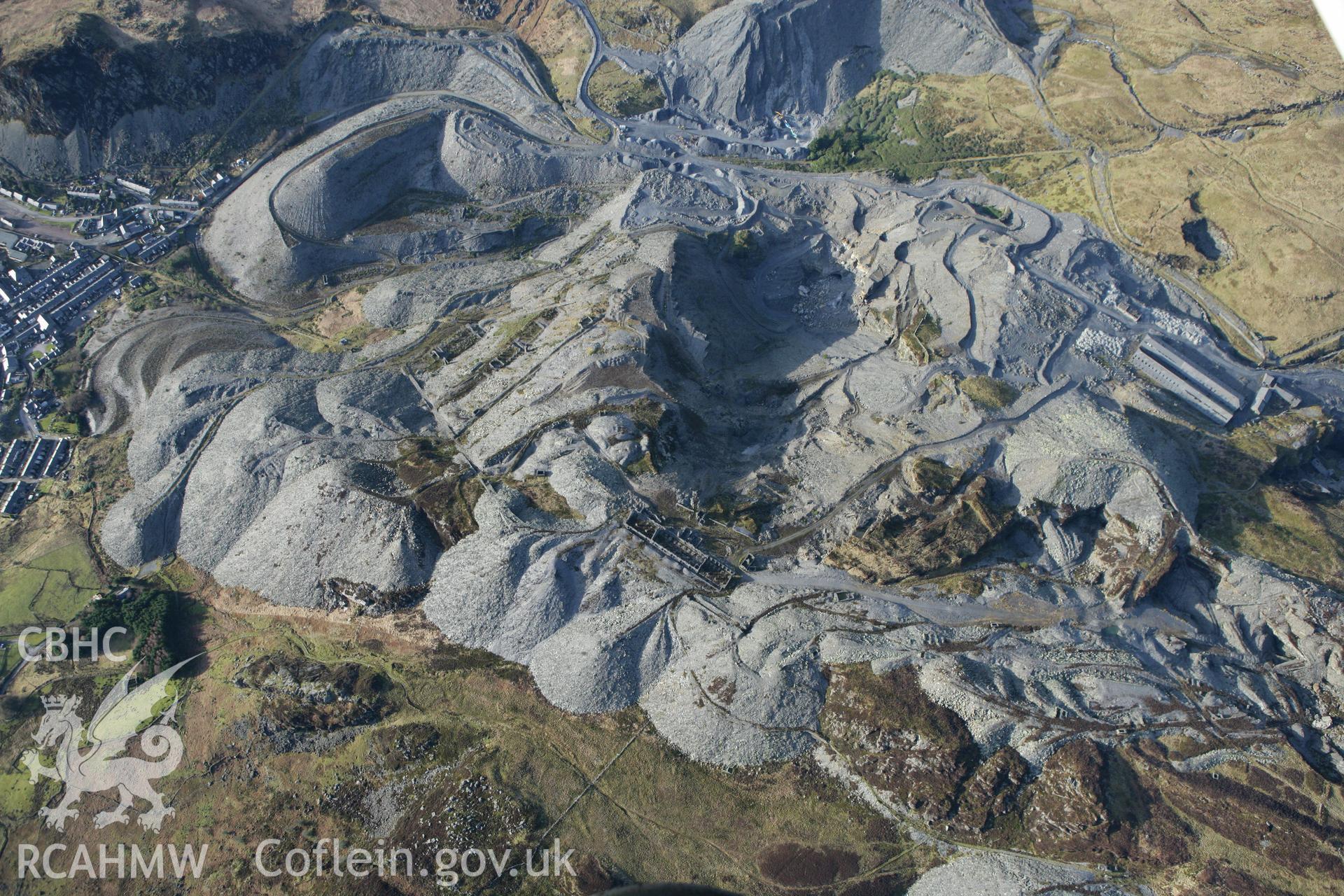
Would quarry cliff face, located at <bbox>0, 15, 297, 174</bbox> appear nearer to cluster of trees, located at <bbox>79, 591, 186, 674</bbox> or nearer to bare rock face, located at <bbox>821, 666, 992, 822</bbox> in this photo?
cluster of trees, located at <bbox>79, 591, 186, 674</bbox>

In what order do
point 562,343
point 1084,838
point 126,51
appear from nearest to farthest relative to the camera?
point 1084,838 < point 562,343 < point 126,51

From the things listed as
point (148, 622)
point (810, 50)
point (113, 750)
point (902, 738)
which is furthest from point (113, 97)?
point (902, 738)

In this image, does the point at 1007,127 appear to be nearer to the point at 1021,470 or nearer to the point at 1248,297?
the point at 1248,297

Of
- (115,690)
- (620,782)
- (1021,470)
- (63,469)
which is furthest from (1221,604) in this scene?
(63,469)

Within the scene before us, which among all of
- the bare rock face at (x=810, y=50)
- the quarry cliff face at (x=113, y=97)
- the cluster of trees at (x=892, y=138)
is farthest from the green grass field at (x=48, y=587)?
the cluster of trees at (x=892, y=138)

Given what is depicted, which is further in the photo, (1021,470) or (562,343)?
(562,343)

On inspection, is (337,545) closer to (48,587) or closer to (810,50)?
(48,587)

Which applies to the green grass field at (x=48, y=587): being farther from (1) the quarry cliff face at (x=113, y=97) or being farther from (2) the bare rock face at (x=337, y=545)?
(1) the quarry cliff face at (x=113, y=97)
